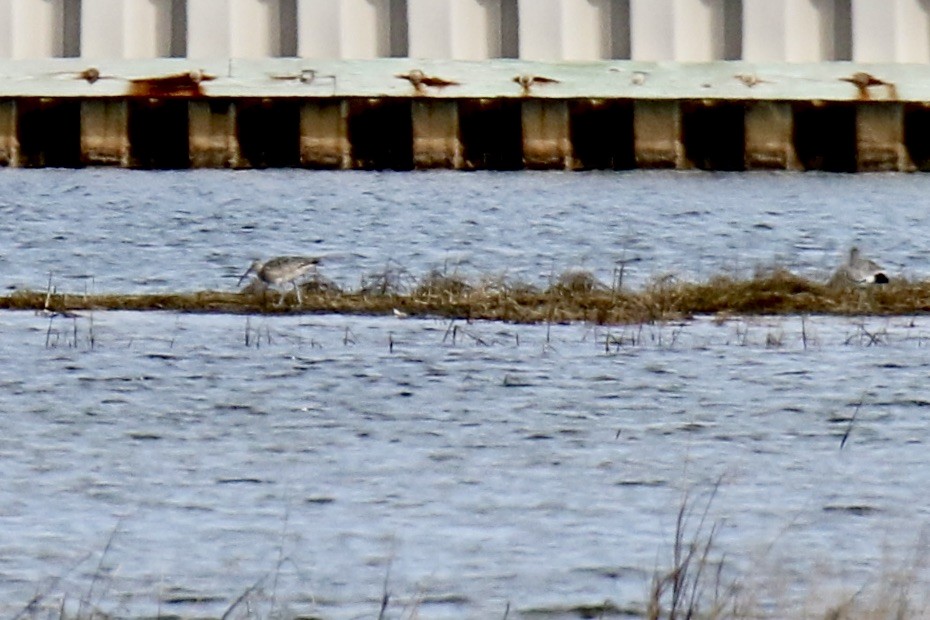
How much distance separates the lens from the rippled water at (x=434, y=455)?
22.0 ft

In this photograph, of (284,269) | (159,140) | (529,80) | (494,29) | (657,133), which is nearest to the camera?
(284,269)

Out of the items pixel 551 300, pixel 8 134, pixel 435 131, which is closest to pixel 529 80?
pixel 435 131

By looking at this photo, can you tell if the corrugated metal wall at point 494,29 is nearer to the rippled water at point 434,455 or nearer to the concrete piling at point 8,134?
the concrete piling at point 8,134

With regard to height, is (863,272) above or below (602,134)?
below

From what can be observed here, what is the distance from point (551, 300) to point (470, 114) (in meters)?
11.3

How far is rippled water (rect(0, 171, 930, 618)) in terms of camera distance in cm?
671

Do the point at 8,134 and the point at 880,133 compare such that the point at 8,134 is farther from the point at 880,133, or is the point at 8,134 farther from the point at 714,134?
the point at 880,133

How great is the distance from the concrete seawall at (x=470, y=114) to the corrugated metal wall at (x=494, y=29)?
65cm

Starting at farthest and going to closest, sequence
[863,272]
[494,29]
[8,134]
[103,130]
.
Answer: [8,134]
[103,130]
[494,29]
[863,272]

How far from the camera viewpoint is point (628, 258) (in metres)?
19.0

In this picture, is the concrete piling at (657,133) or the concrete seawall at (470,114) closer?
the concrete seawall at (470,114)

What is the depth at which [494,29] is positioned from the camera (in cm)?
2556

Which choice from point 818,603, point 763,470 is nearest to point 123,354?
point 763,470

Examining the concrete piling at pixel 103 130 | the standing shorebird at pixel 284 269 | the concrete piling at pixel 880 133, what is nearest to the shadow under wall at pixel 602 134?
the concrete piling at pixel 880 133
